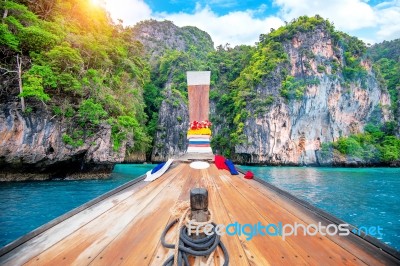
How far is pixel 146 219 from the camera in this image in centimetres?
179

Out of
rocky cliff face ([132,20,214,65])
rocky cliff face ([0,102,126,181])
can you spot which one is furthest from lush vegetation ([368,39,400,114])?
rocky cliff face ([0,102,126,181])

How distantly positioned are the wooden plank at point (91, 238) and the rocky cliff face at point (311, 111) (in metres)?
26.4

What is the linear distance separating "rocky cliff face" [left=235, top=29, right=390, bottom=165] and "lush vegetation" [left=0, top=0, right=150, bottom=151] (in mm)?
18739

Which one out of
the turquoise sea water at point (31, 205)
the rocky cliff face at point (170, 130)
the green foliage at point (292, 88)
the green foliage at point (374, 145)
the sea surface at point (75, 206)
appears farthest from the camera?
the rocky cliff face at point (170, 130)

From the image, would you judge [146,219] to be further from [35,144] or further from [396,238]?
[35,144]

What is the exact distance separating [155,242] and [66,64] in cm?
1152

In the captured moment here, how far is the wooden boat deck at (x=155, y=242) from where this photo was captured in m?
1.19

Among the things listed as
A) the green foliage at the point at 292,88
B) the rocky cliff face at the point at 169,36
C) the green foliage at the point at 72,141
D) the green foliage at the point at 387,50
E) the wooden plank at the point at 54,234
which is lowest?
the wooden plank at the point at 54,234

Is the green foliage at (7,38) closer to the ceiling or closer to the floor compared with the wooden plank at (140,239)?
closer to the ceiling

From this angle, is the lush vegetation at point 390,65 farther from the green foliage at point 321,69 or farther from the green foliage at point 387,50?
the green foliage at point 321,69

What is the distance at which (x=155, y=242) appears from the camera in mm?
1379

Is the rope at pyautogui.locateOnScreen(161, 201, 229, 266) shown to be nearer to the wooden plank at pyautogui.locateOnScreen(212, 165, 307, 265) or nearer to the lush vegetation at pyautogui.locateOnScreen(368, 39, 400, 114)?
the wooden plank at pyautogui.locateOnScreen(212, 165, 307, 265)

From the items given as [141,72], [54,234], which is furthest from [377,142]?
[54,234]

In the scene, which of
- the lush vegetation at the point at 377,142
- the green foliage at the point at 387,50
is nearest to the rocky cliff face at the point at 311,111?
the lush vegetation at the point at 377,142
